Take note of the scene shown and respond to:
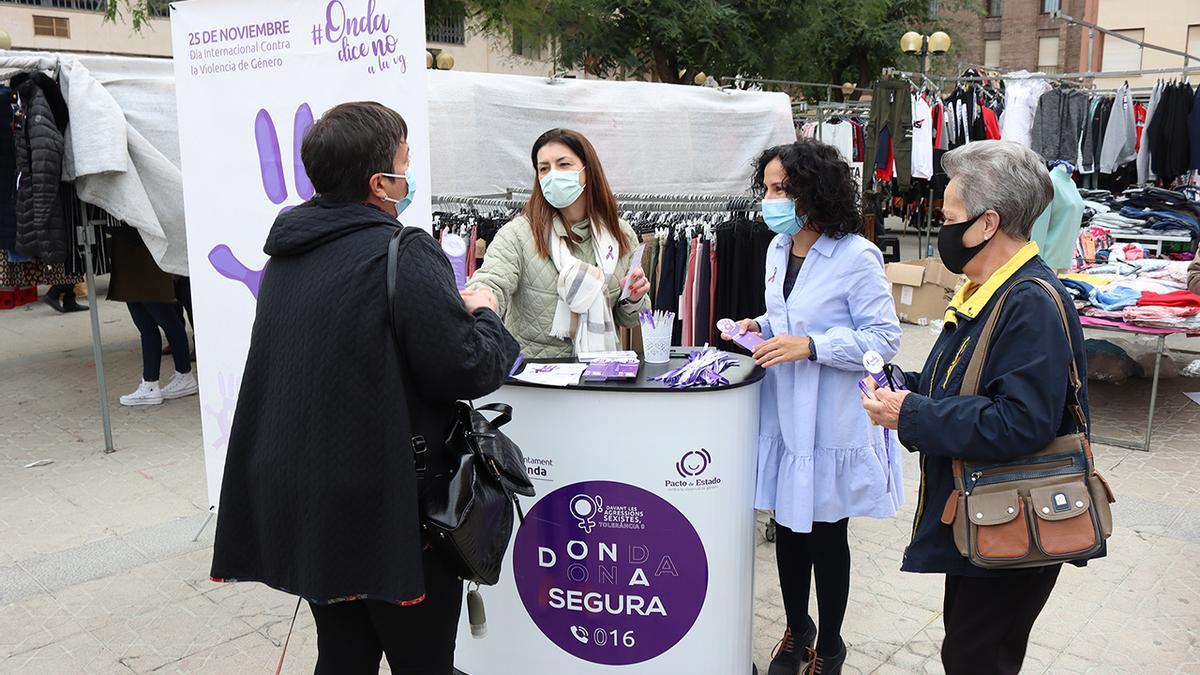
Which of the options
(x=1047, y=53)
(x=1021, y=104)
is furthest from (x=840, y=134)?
(x=1047, y=53)

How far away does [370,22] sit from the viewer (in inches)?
118

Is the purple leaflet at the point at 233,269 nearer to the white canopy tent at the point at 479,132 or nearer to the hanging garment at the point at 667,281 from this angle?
the hanging garment at the point at 667,281

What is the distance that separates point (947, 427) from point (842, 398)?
2.42ft

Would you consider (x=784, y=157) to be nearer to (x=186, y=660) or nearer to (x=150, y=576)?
(x=186, y=660)

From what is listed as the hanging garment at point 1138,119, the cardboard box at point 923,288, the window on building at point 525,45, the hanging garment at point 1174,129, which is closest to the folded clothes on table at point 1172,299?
the cardboard box at point 923,288

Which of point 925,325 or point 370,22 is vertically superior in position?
point 370,22

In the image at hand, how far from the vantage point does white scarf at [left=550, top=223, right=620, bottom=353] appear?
3.10m

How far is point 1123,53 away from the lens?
3012 centimetres

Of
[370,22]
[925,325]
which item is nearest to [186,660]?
[370,22]

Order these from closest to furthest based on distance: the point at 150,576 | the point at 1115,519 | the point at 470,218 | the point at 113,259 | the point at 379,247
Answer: the point at 379,247 < the point at 150,576 < the point at 1115,519 < the point at 470,218 < the point at 113,259

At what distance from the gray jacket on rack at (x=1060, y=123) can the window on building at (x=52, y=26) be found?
2158 cm

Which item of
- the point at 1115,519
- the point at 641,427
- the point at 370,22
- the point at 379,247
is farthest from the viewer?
the point at 1115,519

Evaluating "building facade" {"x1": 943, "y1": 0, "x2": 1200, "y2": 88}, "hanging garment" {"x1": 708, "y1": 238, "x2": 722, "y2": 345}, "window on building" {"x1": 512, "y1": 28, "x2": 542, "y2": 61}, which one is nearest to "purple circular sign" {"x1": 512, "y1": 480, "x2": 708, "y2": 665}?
"hanging garment" {"x1": 708, "y1": 238, "x2": 722, "y2": 345}

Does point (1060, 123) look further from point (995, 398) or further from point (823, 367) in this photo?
point (995, 398)
